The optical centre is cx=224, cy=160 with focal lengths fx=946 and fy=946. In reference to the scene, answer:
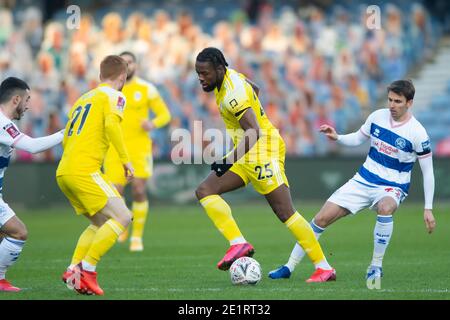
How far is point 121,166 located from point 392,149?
5.64 m

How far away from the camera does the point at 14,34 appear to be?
2595cm

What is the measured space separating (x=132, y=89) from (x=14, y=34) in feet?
40.2

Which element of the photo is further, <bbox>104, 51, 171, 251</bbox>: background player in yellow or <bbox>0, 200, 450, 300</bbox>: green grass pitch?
<bbox>104, 51, 171, 251</bbox>: background player in yellow

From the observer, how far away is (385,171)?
32.7ft

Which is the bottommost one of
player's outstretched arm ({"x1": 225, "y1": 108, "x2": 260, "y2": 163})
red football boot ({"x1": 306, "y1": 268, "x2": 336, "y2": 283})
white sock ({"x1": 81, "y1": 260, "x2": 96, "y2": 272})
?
red football boot ({"x1": 306, "y1": 268, "x2": 336, "y2": 283})

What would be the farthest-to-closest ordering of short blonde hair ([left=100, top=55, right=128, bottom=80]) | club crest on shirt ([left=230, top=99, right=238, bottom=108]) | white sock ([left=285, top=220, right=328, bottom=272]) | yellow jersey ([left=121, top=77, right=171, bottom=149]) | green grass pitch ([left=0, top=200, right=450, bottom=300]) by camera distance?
yellow jersey ([left=121, top=77, right=171, bottom=149])
white sock ([left=285, top=220, right=328, bottom=272])
club crest on shirt ([left=230, top=99, right=238, bottom=108])
short blonde hair ([left=100, top=55, right=128, bottom=80])
green grass pitch ([left=0, top=200, right=450, bottom=300])

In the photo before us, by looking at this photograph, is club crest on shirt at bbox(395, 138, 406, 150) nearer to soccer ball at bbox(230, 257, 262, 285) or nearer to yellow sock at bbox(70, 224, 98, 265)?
soccer ball at bbox(230, 257, 262, 285)

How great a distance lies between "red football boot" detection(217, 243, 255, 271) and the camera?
9.59 meters

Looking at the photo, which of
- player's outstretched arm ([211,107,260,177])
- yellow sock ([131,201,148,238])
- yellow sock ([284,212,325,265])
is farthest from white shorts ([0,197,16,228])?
yellow sock ([131,201,148,238])

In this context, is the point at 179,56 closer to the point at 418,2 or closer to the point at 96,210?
the point at 418,2

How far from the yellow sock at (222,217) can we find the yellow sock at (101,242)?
1.27 metres

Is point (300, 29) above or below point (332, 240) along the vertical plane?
above

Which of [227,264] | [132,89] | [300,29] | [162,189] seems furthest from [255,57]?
[227,264]

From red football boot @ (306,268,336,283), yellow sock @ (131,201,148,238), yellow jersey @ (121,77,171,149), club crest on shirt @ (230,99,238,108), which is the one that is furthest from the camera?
yellow jersey @ (121,77,171,149)
